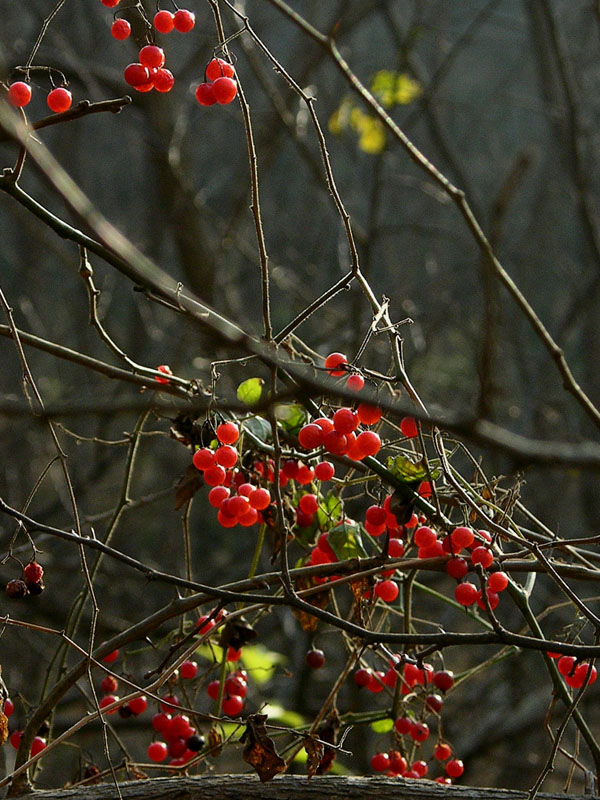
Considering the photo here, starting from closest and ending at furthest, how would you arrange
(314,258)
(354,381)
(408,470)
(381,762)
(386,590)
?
(354,381) < (408,470) < (386,590) < (381,762) < (314,258)

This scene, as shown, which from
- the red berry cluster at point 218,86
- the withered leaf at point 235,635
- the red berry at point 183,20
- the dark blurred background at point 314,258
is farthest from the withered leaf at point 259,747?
the red berry at point 183,20

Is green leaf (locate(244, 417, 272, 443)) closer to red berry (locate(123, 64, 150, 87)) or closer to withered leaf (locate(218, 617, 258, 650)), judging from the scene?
withered leaf (locate(218, 617, 258, 650))

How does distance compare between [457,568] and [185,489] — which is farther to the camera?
[185,489]

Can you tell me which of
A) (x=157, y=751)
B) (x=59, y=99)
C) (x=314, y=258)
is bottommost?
(x=314, y=258)

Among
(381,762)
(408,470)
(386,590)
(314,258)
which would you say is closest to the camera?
(408,470)

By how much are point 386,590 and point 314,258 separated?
3.31 metres

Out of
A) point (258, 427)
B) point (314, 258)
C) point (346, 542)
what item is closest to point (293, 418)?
point (258, 427)

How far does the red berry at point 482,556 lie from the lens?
97 centimetres

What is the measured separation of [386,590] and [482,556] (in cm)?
17

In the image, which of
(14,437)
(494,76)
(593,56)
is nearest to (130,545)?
(14,437)

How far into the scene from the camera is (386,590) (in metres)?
1.11

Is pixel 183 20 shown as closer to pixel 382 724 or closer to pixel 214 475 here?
pixel 214 475

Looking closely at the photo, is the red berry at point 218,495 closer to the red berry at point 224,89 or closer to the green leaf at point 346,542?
the green leaf at point 346,542

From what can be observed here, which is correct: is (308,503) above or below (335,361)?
below
